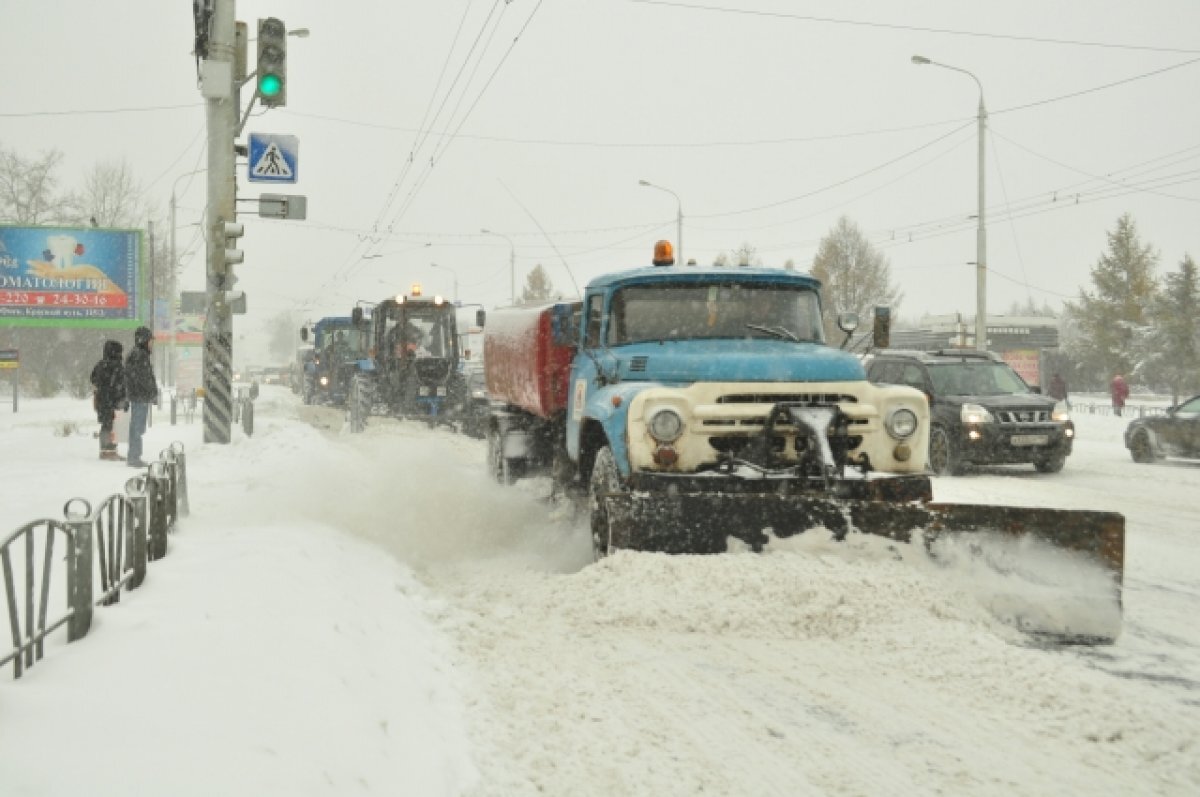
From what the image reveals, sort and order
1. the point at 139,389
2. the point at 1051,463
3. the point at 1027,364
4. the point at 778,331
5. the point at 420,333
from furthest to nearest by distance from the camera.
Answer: the point at 1027,364
the point at 420,333
the point at 1051,463
the point at 139,389
the point at 778,331

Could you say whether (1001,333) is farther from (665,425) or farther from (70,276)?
(665,425)

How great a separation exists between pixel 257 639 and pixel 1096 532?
4.65m

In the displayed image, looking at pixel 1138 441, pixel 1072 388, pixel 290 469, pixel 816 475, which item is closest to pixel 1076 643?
pixel 816 475

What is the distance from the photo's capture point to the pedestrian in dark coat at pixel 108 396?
49.2 ft

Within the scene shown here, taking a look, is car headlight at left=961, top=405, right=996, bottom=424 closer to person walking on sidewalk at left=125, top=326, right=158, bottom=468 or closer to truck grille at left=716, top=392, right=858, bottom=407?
truck grille at left=716, top=392, right=858, bottom=407

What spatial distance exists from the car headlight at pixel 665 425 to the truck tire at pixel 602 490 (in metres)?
0.47

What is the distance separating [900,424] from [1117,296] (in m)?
60.3

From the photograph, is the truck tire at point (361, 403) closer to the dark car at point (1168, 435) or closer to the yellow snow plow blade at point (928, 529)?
the dark car at point (1168, 435)

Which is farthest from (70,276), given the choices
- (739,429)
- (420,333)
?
(739,429)

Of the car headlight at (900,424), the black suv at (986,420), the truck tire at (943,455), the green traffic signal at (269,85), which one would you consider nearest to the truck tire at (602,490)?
the car headlight at (900,424)

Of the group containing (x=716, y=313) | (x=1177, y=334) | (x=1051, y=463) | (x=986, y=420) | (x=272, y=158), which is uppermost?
(x=272, y=158)

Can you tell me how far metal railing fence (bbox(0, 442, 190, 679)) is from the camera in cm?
384

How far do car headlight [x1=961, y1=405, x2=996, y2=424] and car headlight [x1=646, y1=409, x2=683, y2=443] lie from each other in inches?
388

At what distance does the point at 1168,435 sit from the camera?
17.3 meters
